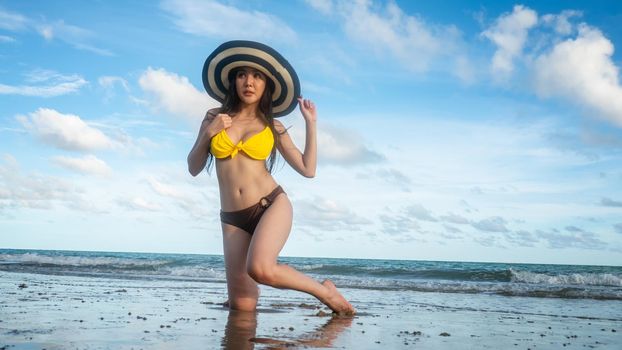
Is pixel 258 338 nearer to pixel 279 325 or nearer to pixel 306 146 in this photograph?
pixel 279 325

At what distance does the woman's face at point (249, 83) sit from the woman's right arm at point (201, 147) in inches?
13.2

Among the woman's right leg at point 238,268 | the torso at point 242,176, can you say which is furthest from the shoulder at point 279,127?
the woman's right leg at point 238,268

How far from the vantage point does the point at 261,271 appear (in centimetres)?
447

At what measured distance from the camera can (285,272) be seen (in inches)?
182

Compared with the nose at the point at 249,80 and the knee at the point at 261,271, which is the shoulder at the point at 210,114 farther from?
the knee at the point at 261,271

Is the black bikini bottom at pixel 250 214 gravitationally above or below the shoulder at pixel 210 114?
below

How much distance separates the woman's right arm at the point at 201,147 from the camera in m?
4.72

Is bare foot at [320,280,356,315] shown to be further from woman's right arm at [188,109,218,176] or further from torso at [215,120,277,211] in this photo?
woman's right arm at [188,109,218,176]

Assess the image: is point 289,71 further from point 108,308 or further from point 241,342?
point 108,308

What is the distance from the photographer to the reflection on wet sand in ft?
11.6

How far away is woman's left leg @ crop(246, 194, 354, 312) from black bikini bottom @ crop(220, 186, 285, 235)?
0.06m

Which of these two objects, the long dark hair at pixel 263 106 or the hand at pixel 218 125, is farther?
the long dark hair at pixel 263 106

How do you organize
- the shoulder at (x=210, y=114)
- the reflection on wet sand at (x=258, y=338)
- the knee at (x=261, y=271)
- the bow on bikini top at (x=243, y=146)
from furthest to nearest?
the shoulder at (x=210, y=114), the bow on bikini top at (x=243, y=146), the knee at (x=261, y=271), the reflection on wet sand at (x=258, y=338)

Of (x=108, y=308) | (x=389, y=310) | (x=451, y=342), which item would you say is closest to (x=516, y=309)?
(x=389, y=310)
